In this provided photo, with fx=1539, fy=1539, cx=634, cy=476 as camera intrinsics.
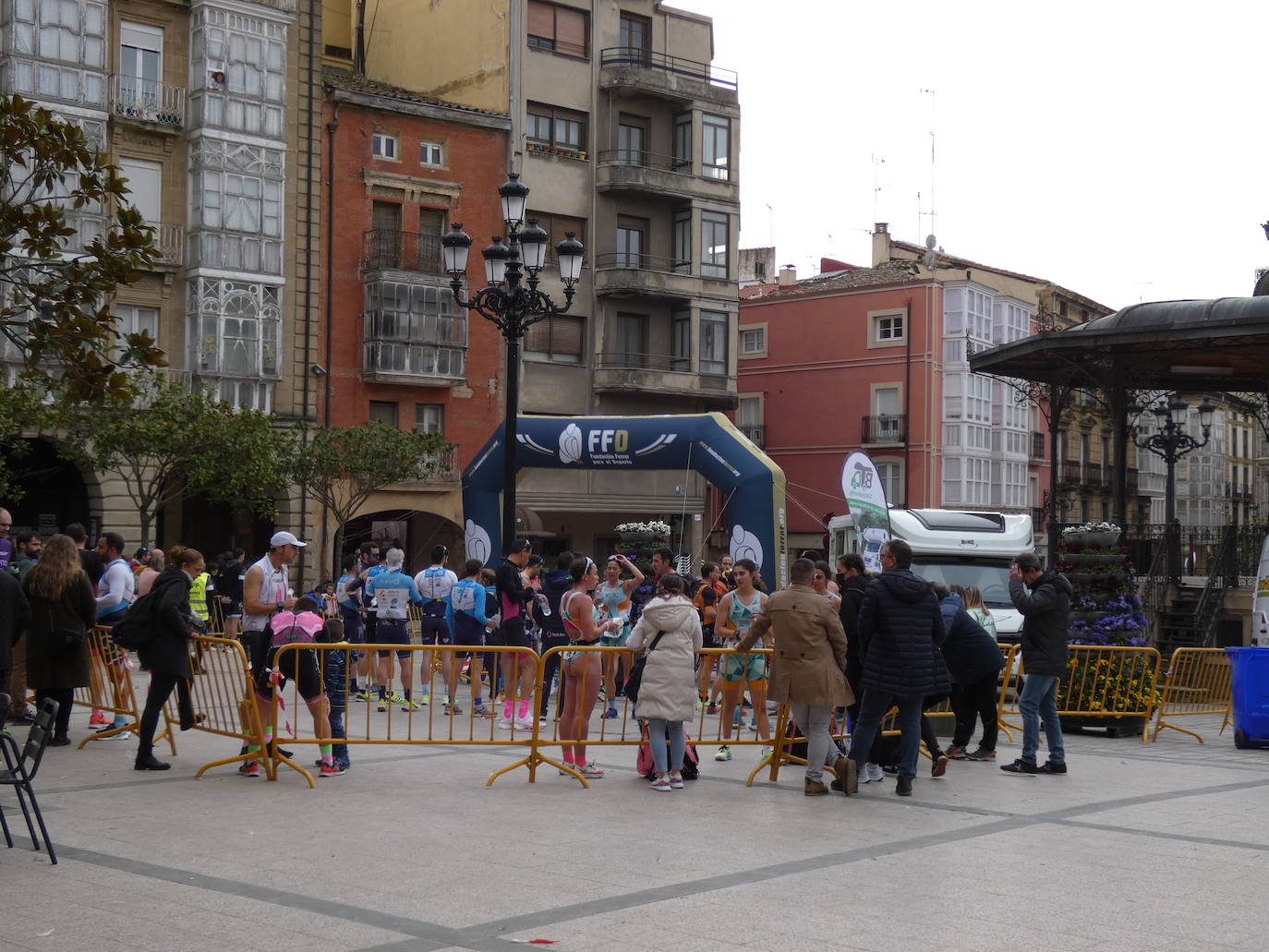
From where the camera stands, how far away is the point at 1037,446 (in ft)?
213

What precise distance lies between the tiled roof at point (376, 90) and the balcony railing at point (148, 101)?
14.4 feet

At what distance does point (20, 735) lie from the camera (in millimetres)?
13789

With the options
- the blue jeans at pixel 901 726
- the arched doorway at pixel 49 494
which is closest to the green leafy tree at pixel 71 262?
the blue jeans at pixel 901 726

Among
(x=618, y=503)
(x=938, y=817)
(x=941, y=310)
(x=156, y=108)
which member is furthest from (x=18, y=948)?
(x=941, y=310)

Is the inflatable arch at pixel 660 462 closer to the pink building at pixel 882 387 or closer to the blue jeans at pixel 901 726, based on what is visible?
the blue jeans at pixel 901 726

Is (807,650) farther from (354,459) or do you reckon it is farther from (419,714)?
(354,459)

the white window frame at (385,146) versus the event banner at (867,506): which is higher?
the white window frame at (385,146)

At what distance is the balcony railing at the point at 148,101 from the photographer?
122 ft

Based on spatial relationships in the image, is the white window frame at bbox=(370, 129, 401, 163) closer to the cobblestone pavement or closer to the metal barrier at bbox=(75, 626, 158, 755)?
the metal barrier at bbox=(75, 626, 158, 755)

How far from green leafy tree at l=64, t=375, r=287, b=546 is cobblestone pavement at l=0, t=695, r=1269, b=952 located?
19.6 m

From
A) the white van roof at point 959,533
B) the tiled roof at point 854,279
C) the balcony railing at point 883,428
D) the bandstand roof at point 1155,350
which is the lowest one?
the white van roof at point 959,533

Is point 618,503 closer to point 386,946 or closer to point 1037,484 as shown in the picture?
point 1037,484

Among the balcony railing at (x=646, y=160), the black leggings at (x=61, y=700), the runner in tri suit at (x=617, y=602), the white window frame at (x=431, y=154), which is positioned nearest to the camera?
the black leggings at (x=61, y=700)

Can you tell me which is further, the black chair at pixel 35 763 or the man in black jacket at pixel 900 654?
the man in black jacket at pixel 900 654
